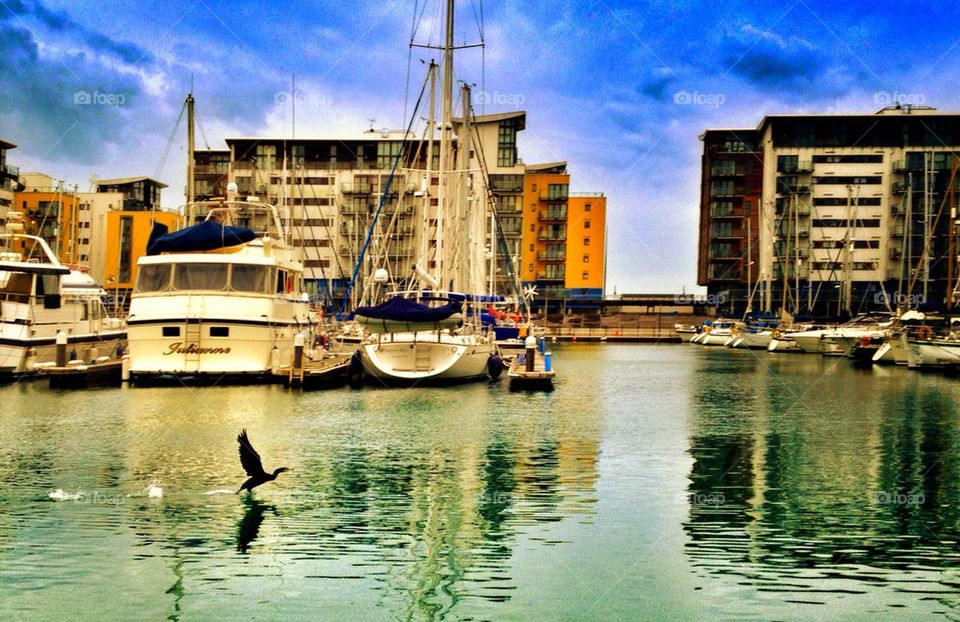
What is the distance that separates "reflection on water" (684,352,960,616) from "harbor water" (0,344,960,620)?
0.08 metres

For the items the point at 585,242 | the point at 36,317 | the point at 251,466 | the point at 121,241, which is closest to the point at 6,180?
the point at 121,241

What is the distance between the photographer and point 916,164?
424 feet

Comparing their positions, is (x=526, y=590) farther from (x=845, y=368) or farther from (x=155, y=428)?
(x=845, y=368)

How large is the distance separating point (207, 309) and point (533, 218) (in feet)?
342

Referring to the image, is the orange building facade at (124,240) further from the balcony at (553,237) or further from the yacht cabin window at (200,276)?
the yacht cabin window at (200,276)

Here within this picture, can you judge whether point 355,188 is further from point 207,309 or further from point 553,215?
point 207,309

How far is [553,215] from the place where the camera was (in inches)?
5645

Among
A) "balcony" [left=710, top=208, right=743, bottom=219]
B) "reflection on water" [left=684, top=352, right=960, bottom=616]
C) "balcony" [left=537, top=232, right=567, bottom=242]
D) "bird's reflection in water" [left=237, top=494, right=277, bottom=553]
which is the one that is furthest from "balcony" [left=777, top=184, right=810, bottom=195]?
"bird's reflection in water" [left=237, top=494, right=277, bottom=553]

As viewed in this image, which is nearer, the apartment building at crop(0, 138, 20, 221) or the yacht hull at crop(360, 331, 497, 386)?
the yacht hull at crop(360, 331, 497, 386)

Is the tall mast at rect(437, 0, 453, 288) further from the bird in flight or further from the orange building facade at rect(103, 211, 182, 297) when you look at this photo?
the orange building facade at rect(103, 211, 182, 297)

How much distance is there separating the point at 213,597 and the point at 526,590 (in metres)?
4.45

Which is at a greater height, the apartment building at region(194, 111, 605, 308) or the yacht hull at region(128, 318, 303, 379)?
the apartment building at region(194, 111, 605, 308)

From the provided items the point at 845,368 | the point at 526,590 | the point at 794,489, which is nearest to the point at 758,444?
the point at 794,489

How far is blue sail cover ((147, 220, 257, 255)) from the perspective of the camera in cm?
4419
